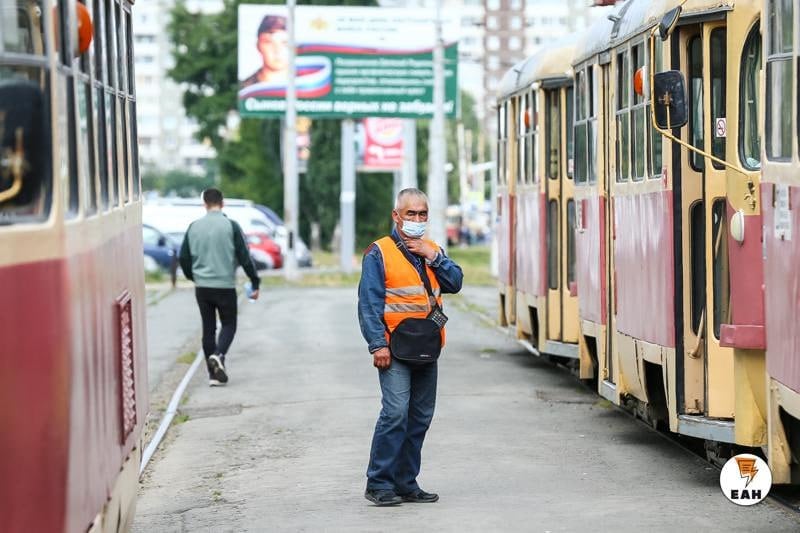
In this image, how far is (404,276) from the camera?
960cm

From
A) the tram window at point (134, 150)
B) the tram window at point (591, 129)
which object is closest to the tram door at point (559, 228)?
the tram window at point (591, 129)

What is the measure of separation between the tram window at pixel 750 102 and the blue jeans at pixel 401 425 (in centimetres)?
196

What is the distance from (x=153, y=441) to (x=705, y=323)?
4.53 m

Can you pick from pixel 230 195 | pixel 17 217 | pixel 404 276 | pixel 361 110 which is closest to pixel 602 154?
pixel 404 276

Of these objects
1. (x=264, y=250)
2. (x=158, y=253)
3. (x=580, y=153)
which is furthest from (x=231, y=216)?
(x=580, y=153)

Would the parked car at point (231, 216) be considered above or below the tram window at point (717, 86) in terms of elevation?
below

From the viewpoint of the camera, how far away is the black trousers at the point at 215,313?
16484 millimetres

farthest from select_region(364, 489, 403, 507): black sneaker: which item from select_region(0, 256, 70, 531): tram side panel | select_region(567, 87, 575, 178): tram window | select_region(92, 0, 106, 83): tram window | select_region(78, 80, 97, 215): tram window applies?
select_region(567, 87, 575, 178): tram window

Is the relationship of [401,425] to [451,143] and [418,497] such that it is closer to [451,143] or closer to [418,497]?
[418,497]

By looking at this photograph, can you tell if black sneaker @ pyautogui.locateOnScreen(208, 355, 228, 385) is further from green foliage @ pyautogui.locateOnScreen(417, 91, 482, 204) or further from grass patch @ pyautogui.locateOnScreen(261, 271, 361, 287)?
green foliage @ pyautogui.locateOnScreen(417, 91, 482, 204)

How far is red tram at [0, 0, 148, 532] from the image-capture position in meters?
4.93

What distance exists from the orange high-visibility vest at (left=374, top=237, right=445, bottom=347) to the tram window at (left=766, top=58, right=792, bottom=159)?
7.07ft

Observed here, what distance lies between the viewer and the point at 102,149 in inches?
277

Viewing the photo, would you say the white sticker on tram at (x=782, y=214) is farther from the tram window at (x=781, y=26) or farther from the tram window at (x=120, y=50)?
the tram window at (x=120, y=50)
